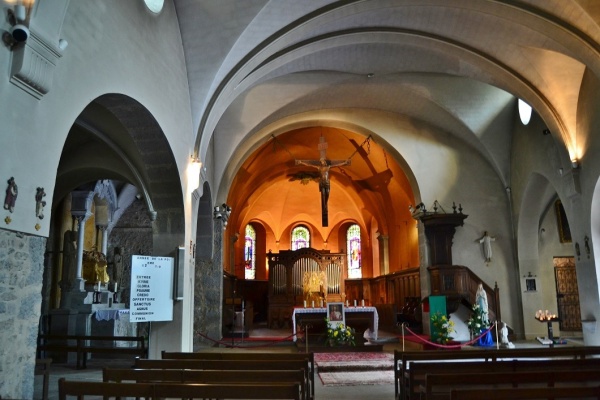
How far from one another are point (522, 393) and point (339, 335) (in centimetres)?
1001

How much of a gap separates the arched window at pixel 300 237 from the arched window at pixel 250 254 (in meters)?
2.22

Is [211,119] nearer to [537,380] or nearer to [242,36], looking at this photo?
[242,36]

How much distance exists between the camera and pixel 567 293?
17953 millimetres

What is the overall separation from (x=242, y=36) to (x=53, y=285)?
8932mm

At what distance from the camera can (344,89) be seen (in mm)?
15234

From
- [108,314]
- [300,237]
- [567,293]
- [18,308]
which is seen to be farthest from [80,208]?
[567,293]

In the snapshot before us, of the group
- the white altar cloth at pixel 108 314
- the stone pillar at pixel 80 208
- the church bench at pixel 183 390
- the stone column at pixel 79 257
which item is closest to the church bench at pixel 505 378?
the church bench at pixel 183 390

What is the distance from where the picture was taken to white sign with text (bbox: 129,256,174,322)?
25.2 feet

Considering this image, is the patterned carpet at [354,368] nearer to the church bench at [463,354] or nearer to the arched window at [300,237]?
the church bench at [463,354]

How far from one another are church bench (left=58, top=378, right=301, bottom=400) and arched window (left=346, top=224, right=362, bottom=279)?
22.6 m

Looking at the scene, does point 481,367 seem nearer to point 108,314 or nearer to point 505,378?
point 505,378

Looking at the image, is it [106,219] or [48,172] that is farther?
[106,219]

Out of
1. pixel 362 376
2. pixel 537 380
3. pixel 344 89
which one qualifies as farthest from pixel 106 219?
pixel 537 380

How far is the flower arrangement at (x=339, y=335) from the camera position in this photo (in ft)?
44.4
